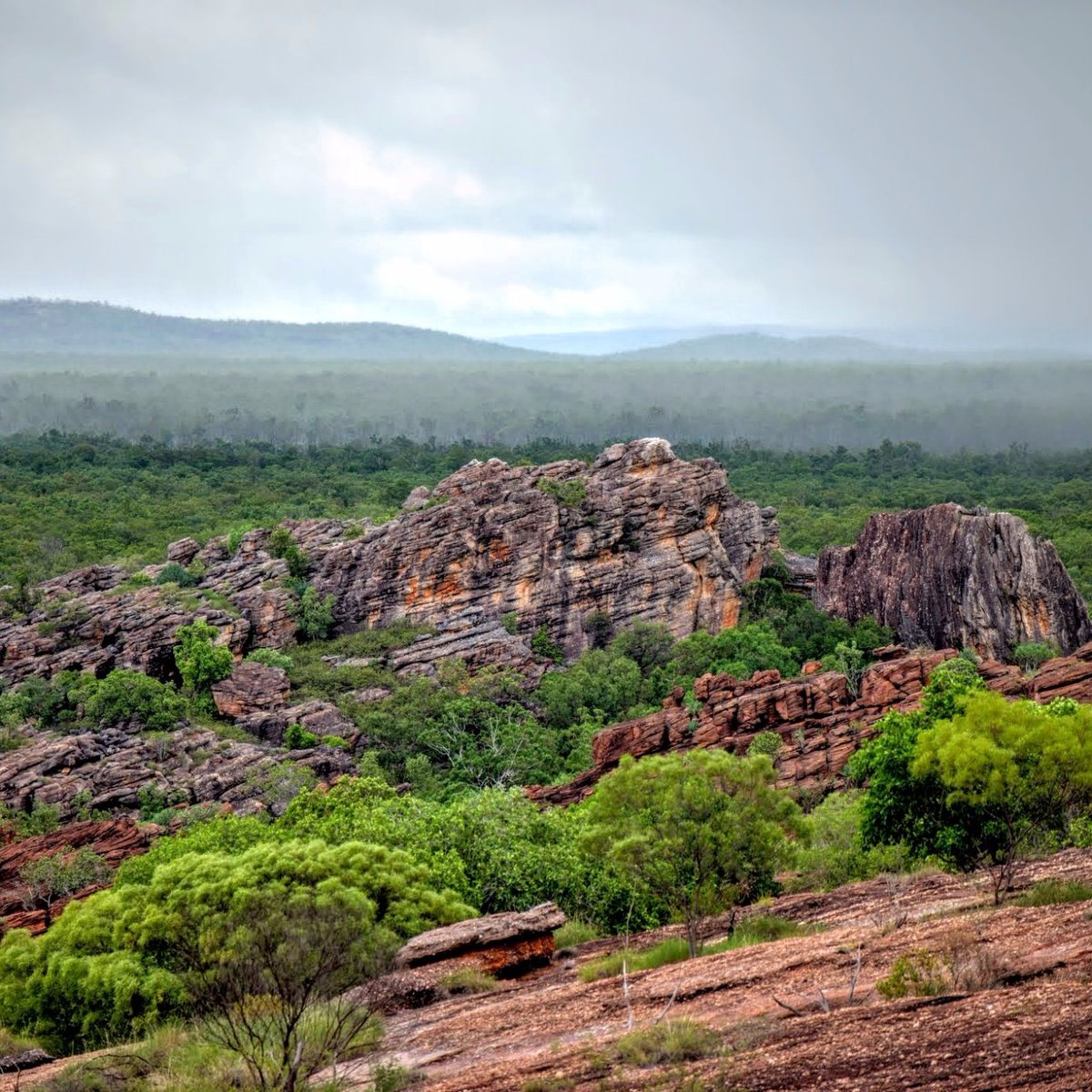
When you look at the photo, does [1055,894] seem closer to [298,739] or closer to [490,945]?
[490,945]

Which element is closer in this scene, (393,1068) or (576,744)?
(393,1068)

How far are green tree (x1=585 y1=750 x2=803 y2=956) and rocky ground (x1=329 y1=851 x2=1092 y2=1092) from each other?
232 cm

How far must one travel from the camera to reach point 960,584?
85.2 m

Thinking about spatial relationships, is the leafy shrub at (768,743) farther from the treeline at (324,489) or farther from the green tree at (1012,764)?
the treeline at (324,489)

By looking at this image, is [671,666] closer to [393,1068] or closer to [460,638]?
[460,638]

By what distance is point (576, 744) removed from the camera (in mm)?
74812

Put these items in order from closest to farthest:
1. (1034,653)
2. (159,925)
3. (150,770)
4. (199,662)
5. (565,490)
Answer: (159,925)
(150,770)
(1034,653)
(199,662)
(565,490)

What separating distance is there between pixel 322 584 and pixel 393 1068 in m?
73.0

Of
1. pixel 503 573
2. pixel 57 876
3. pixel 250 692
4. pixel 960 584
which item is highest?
pixel 503 573

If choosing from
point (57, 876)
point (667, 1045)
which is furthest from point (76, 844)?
point (667, 1045)

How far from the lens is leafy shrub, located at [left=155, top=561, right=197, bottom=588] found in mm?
92250

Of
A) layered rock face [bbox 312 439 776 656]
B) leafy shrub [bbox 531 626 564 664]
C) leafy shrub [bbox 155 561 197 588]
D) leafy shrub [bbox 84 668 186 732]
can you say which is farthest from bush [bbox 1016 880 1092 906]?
leafy shrub [bbox 155 561 197 588]

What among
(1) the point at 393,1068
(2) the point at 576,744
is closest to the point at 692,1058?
(1) the point at 393,1068

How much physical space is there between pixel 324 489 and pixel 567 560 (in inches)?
2190
